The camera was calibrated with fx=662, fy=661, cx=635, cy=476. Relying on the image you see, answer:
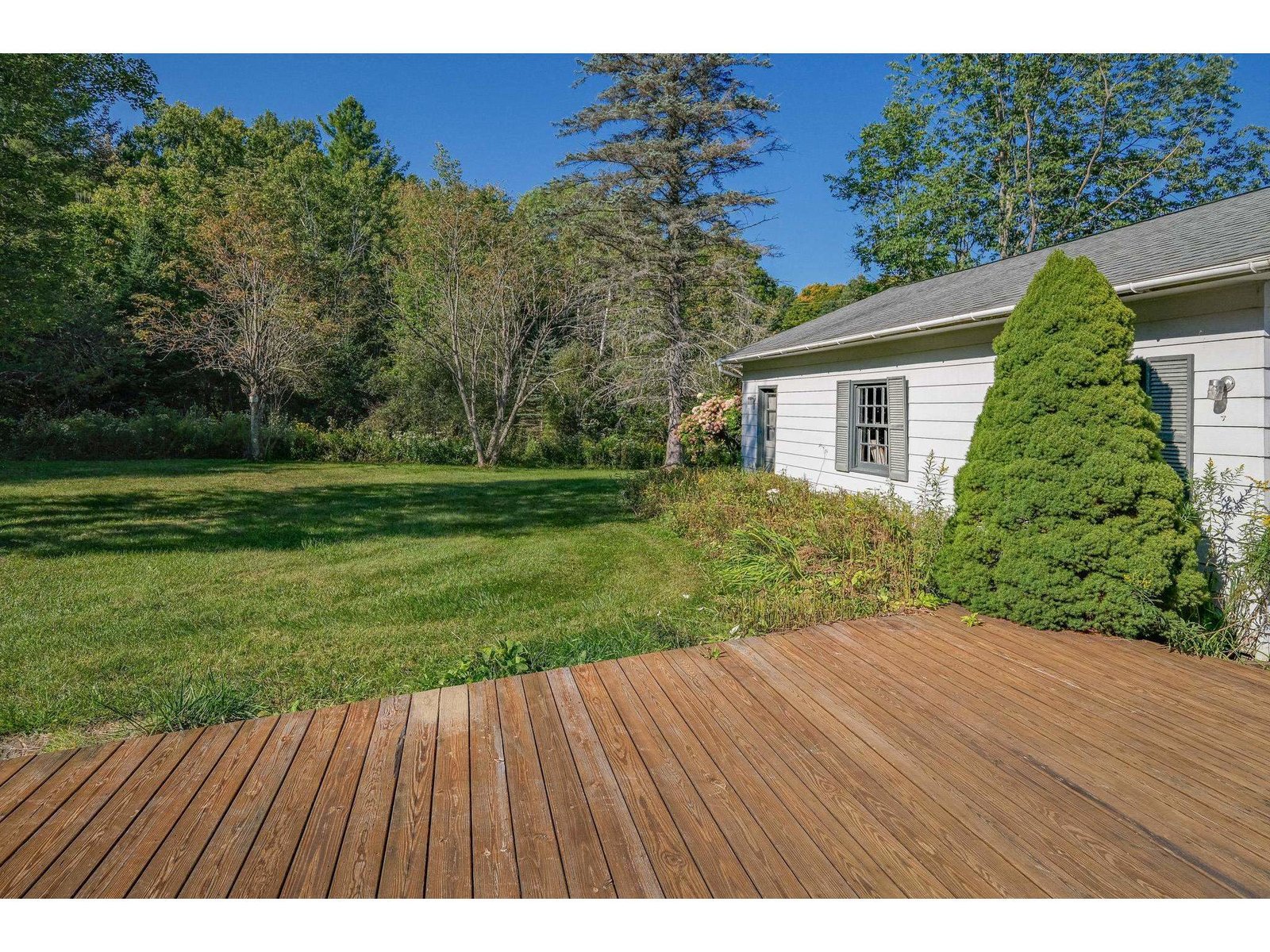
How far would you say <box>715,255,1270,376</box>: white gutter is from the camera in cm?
393

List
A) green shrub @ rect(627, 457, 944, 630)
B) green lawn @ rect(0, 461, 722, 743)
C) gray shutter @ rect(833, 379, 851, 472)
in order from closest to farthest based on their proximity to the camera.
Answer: green lawn @ rect(0, 461, 722, 743) < green shrub @ rect(627, 457, 944, 630) < gray shutter @ rect(833, 379, 851, 472)

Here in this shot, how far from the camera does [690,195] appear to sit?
47.7ft

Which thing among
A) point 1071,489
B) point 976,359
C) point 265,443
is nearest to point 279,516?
point 976,359

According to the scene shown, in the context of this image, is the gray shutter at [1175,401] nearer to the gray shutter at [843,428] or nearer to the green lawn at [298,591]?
the green lawn at [298,591]

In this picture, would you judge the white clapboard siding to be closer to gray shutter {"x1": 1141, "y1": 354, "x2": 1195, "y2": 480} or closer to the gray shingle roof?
gray shutter {"x1": 1141, "y1": 354, "x2": 1195, "y2": 480}

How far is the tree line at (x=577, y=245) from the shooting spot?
46.5ft

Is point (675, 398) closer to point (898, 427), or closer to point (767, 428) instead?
point (767, 428)

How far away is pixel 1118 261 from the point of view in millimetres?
5590

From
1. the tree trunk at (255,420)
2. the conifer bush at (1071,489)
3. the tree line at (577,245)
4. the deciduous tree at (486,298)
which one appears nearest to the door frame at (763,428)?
the tree line at (577,245)

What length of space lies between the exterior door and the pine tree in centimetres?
270

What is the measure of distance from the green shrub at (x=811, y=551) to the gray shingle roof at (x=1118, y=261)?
72.9 inches

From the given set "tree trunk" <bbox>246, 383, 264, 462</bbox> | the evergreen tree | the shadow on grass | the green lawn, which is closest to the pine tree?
the shadow on grass

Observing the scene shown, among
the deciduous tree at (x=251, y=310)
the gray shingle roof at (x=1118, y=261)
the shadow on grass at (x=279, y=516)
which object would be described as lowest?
the shadow on grass at (x=279, y=516)
